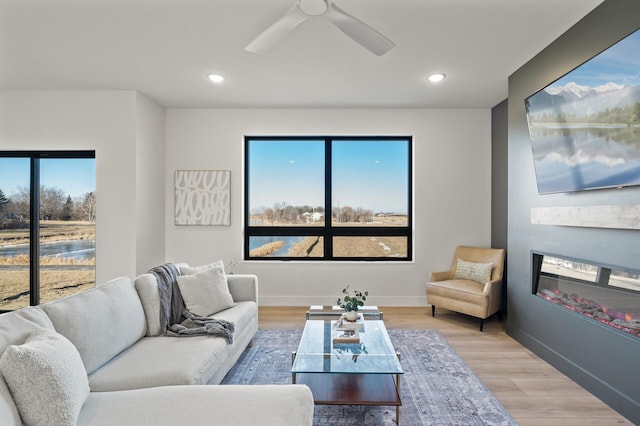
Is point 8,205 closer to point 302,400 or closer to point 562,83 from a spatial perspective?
point 302,400

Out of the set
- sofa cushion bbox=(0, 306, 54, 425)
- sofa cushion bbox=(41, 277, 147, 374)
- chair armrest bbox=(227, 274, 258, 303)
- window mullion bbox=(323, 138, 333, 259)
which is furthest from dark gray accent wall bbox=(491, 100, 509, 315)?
sofa cushion bbox=(0, 306, 54, 425)

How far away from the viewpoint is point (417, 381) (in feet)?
8.61

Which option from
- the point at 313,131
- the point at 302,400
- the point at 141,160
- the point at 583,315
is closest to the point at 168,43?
the point at 141,160

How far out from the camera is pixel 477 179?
467cm

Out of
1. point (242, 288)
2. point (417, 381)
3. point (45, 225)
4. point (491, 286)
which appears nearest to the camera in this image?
point (417, 381)

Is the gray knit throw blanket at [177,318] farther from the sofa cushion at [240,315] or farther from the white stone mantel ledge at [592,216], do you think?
the white stone mantel ledge at [592,216]

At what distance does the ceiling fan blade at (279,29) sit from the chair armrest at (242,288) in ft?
6.68

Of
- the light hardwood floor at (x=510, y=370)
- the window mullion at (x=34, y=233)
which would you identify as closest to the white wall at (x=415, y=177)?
the light hardwood floor at (x=510, y=370)

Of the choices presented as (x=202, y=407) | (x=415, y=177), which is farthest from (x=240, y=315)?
(x=415, y=177)

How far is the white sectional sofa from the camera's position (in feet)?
4.40

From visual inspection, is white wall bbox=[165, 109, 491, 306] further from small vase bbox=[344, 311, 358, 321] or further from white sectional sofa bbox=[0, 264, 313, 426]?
white sectional sofa bbox=[0, 264, 313, 426]

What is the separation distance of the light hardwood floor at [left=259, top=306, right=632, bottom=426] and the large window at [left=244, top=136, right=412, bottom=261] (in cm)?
91

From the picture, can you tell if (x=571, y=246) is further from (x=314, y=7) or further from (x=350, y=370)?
(x=314, y=7)

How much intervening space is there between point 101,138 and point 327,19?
10.8 feet
